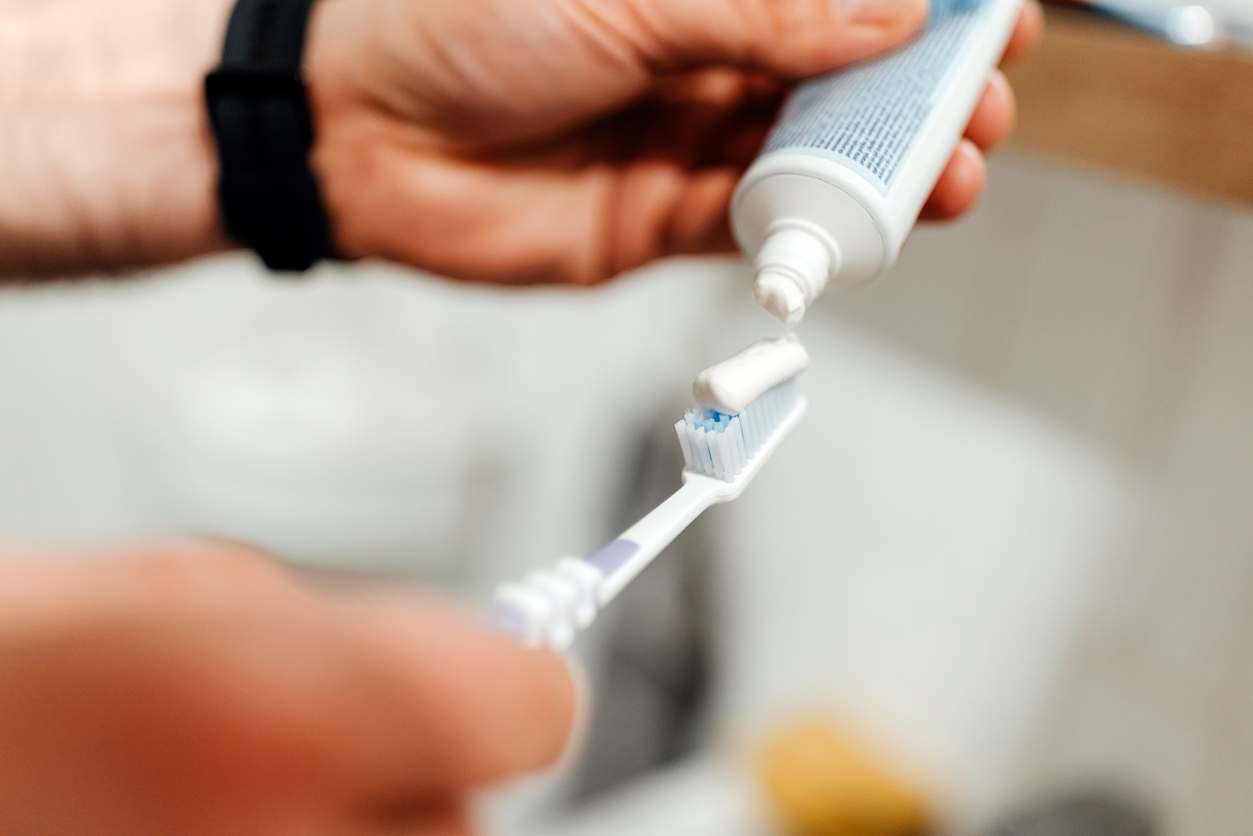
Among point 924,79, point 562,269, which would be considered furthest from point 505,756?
point 562,269

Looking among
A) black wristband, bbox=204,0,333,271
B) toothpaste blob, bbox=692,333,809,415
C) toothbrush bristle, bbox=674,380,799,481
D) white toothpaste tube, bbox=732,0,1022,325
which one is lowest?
toothbrush bristle, bbox=674,380,799,481

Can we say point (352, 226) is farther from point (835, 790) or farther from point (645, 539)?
point (835, 790)

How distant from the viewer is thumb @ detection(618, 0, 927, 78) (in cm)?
37

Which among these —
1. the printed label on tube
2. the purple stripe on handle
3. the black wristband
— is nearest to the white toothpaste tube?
the printed label on tube

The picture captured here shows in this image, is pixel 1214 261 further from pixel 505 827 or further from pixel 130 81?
pixel 505 827

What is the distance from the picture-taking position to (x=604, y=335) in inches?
35.4

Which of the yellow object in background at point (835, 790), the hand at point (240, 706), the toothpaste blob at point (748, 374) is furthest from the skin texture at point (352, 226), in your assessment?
the yellow object in background at point (835, 790)

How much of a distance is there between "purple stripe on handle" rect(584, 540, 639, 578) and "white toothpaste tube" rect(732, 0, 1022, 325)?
0.11m

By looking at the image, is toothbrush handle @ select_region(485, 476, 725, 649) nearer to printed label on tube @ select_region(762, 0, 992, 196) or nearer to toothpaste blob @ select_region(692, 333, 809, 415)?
toothpaste blob @ select_region(692, 333, 809, 415)

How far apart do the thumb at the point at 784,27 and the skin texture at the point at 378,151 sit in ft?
0.13

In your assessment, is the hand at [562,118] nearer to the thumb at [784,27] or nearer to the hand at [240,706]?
the thumb at [784,27]

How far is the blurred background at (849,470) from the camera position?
0.47m

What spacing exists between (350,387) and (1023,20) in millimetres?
611

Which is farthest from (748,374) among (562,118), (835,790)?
(835,790)
